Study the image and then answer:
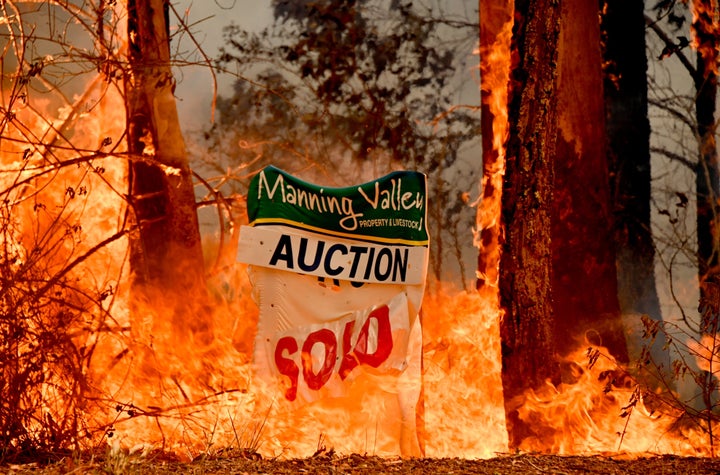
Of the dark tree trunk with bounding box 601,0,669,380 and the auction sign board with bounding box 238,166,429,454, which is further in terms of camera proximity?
the dark tree trunk with bounding box 601,0,669,380

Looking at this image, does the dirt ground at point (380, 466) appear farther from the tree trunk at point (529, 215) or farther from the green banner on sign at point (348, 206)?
the green banner on sign at point (348, 206)

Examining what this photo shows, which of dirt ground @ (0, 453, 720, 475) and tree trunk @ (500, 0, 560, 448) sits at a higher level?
tree trunk @ (500, 0, 560, 448)

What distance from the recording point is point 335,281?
287 inches

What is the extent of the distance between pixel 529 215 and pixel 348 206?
1.67 m

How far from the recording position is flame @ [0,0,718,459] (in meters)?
7.14

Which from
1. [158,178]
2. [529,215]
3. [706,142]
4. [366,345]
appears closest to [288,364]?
[366,345]

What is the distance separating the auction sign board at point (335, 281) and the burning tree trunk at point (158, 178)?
299cm

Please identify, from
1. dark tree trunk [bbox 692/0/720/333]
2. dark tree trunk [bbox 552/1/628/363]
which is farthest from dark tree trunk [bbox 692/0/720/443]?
dark tree trunk [bbox 552/1/628/363]

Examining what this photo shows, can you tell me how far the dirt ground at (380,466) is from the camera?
5531mm

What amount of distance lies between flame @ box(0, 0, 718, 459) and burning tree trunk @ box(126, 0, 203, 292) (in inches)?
11.1

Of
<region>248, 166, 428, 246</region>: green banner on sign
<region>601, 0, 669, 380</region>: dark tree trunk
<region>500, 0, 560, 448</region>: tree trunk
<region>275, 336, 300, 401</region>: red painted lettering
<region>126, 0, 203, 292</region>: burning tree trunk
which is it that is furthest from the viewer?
<region>601, 0, 669, 380</region>: dark tree trunk

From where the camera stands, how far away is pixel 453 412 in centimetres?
839

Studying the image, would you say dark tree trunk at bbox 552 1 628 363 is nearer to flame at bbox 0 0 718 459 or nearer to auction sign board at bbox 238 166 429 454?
flame at bbox 0 0 718 459

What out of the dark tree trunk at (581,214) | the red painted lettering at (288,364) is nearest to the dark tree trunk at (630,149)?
the dark tree trunk at (581,214)
